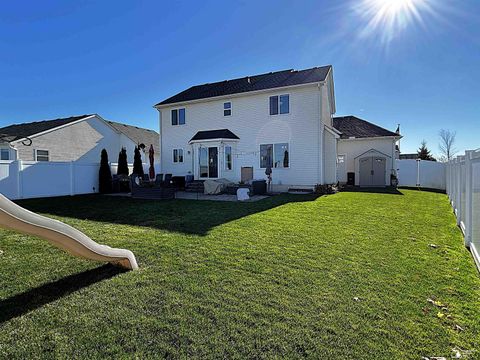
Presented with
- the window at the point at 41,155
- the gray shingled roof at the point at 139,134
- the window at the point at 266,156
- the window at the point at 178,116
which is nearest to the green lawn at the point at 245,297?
the window at the point at 266,156

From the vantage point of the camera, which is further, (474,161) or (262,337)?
(474,161)

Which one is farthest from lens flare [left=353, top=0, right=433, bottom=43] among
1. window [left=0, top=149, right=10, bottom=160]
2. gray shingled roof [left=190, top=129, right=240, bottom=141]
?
window [left=0, top=149, right=10, bottom=160]

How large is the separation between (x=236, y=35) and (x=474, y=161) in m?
12.3

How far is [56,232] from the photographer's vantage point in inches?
125

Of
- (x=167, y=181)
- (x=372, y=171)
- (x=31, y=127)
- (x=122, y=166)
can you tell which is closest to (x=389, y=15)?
(x=167, y=181)

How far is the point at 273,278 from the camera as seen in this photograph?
369cm

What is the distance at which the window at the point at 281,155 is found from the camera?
1579 centimetres

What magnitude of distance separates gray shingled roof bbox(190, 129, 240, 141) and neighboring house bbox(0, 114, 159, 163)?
452 inches

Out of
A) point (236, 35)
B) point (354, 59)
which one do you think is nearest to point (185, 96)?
point (236, 35)

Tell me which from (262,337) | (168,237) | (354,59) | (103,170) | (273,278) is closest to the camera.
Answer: (262,337)

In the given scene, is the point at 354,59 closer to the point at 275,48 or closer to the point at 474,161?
the point at 275,48

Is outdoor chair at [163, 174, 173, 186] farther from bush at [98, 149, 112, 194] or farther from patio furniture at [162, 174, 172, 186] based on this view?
bush at [98, 149, 112, 194]

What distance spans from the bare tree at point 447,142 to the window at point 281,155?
125 ft

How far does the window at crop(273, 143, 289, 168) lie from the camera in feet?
51.8
